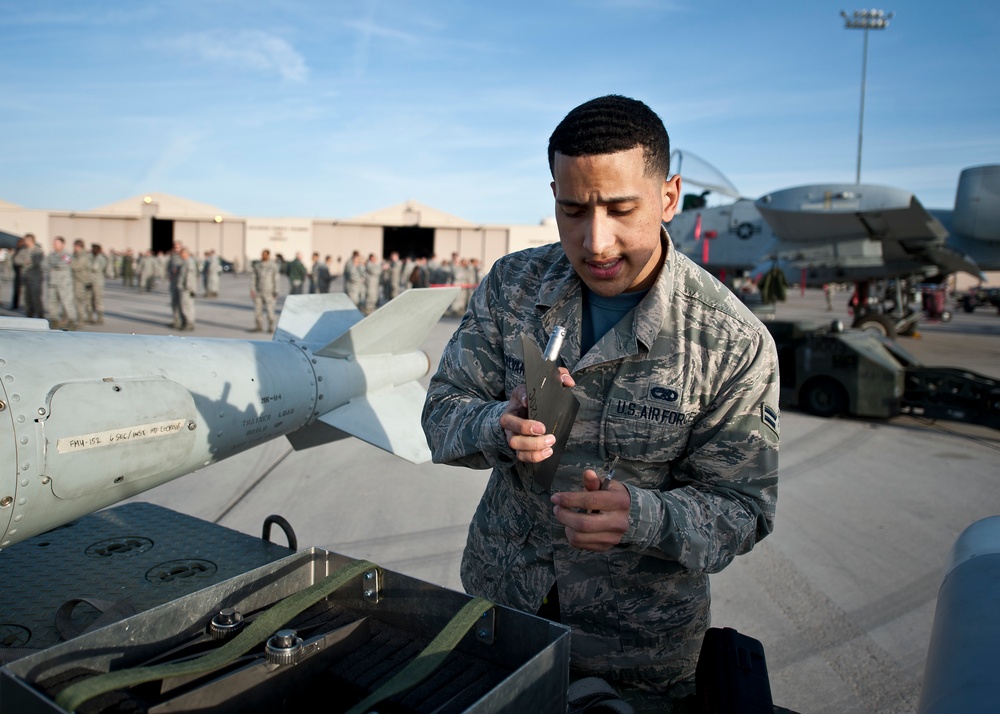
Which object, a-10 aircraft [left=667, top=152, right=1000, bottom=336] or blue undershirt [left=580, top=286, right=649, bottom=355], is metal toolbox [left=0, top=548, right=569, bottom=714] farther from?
a-10 aircraft [left=667, top=152, right=1000, bottom=336]

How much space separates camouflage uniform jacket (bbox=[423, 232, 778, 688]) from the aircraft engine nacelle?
1183 cm

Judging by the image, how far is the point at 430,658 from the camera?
39.9 inches

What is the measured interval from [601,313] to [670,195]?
0.31 meters

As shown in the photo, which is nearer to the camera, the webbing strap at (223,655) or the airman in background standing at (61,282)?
the webbing strap at (223,655)

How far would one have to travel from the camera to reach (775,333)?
738 cm

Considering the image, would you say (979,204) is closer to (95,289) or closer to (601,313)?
(601,313)

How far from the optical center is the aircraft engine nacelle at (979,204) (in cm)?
1069

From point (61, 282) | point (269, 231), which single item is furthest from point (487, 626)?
point (269, 231)

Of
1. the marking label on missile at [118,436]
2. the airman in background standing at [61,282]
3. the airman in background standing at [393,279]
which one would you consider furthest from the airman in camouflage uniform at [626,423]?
the airman in background standing at [393,279]

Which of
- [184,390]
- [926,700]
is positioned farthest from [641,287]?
[184,390]

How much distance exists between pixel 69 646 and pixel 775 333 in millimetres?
7412

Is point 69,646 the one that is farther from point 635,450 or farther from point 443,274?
point 443,274

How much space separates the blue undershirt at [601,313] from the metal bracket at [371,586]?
2.22 ft

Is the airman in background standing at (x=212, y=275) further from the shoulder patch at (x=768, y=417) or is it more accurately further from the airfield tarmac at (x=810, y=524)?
the shoulder patch at (x=768, y=417)
